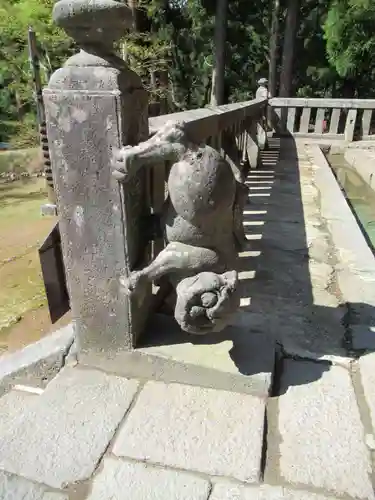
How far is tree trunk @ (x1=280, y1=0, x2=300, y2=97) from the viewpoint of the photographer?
39.2 ft

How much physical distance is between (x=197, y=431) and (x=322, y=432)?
0.44m

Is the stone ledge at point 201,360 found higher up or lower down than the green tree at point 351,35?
lower down

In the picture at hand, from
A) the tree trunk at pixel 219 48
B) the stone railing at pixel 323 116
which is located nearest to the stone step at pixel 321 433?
the stone railing at pixel 323 116

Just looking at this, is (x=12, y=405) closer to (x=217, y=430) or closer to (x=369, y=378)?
(x=217, y=430)

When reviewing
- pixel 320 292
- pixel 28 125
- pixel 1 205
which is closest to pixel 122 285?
pixel 320 292

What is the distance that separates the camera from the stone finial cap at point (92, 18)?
4.29ft

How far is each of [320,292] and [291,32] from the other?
11956mm

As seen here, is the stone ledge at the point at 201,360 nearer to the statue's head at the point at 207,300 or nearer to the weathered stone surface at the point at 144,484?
the statue's head at the point at 207,300

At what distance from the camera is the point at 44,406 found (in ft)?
5.09

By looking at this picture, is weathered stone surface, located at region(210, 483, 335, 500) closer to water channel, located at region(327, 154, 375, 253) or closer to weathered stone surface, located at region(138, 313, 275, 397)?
weathered stone surface, located at region(138, 313, 275, 397)

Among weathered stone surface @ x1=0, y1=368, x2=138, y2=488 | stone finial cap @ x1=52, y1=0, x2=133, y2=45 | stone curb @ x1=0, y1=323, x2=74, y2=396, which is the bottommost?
stone curb @ x1=0, y1=323, x2=74, y2=396

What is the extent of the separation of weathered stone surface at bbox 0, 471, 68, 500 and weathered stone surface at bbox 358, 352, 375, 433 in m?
1.11

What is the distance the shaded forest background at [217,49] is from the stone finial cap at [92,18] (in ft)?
29.9

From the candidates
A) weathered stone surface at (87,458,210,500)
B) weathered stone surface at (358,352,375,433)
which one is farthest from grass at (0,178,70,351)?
weathered stone surface at (358,352,375,433)
